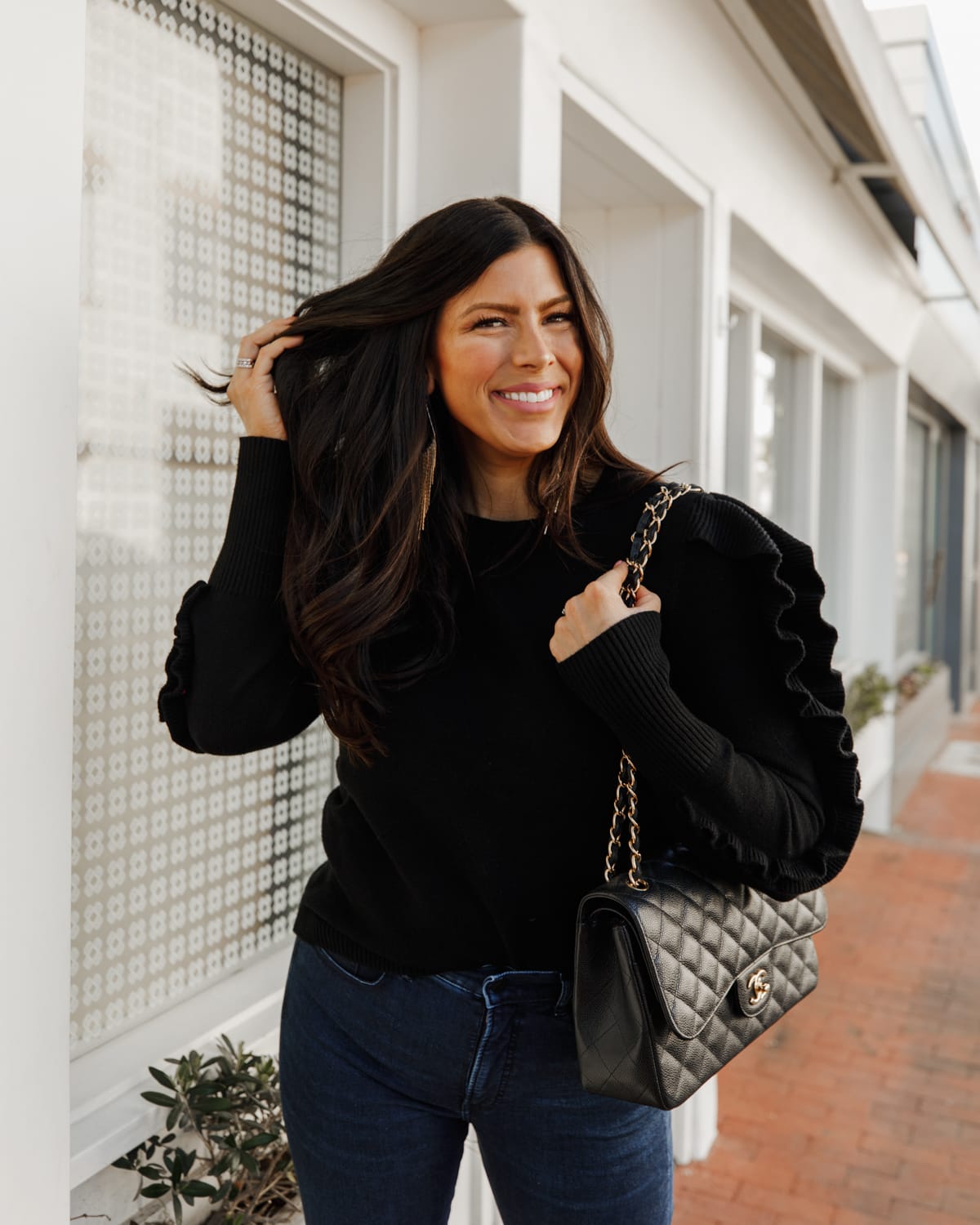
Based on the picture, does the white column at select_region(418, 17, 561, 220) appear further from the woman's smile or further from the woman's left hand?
the woman's left hand

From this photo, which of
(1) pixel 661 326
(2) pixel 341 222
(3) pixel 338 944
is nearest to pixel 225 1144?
(3) pixel 338 944

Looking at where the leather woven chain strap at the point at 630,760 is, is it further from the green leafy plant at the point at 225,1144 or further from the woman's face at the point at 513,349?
the green leafy plant at the point at 225,1144

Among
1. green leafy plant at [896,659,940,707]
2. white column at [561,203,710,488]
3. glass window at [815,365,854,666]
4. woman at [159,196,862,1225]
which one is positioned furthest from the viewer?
green leafy plant at [896,659,940,707]

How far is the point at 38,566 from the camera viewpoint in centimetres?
143

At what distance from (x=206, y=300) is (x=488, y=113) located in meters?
0.68

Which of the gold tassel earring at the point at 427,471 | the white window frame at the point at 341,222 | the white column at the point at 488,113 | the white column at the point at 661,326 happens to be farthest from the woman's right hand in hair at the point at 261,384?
the white column at the point at 661,326

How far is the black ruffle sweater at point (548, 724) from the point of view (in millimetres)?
1381

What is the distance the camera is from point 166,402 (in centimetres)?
199

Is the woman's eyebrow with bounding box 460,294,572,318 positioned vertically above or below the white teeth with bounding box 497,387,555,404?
above

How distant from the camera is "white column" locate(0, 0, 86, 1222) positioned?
1.38 meters

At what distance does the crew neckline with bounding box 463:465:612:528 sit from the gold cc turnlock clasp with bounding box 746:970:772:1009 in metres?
0.66

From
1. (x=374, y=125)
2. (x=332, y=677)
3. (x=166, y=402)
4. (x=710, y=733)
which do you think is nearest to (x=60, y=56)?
(x=166, y=402)

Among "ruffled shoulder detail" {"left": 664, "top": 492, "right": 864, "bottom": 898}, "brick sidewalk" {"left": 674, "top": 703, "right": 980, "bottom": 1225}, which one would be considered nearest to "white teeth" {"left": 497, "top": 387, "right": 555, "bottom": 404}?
"ruffled shoulder detail" {"left": 664, "top": 492, "right": 864, "bottom": 898}

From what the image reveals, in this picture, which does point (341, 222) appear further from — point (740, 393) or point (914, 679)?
point (914, 679)
